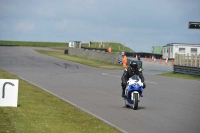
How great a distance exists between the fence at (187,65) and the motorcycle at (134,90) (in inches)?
880

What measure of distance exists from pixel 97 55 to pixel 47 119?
Answer: 1802 inches

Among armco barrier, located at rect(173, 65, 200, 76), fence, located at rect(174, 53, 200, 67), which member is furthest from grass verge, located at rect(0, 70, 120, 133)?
fence, located at rect(174, 53, 200, 67)

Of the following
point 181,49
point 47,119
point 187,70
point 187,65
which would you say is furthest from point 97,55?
point 47,119

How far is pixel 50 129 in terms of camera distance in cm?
1143

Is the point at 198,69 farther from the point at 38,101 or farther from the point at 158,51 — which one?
the point at 158,51

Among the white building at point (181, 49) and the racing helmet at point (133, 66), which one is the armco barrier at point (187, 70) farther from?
the racing helmet at point (133, 66)

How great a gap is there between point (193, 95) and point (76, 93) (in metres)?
5.03

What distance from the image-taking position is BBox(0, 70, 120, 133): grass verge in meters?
11.5

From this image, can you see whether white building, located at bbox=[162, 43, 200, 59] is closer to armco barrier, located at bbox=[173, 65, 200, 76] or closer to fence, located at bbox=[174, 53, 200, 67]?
fence, located at bbox=[174, 53, 200, 67]

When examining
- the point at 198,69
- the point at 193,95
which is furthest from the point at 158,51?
the point at 193,95

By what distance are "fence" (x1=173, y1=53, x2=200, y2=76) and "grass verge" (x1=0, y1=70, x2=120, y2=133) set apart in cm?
2310

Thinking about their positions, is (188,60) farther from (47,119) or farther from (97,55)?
(47,119)

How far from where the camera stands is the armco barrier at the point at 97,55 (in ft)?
173

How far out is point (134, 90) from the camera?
653 inches
